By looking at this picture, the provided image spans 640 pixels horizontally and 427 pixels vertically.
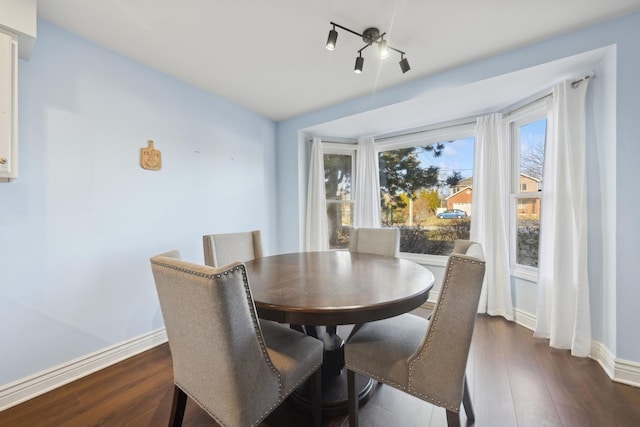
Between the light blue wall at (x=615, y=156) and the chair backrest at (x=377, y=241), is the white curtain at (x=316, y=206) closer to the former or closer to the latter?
the chair backrest at (x=377, y=241)

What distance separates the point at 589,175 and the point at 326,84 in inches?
90.6

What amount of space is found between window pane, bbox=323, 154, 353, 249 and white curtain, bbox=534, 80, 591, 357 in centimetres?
219

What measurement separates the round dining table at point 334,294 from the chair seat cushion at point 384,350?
0.49 feet

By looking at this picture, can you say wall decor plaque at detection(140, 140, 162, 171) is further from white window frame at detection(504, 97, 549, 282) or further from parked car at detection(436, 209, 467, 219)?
white window frame at detection(504, 97, 549, 282)

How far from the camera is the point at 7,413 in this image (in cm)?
149

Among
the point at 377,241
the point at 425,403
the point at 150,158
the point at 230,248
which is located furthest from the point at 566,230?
the point at 150,158

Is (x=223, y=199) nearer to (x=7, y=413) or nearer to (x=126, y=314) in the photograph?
(x=126, y=314)

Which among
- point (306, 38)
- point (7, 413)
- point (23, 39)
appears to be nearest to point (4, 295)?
point (7, 413)

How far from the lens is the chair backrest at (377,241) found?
8.23 ft

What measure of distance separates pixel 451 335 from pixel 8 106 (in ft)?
7.79

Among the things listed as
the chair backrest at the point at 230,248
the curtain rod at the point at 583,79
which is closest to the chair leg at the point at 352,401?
the chair backrest at the point at 230,248

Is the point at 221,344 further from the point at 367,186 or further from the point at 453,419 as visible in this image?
the point at 367,186

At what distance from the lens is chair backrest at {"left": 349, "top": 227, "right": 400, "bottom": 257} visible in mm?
2508

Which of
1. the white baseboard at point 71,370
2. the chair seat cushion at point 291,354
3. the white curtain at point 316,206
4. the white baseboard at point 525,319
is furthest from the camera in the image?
the white curtain at point 316,206
